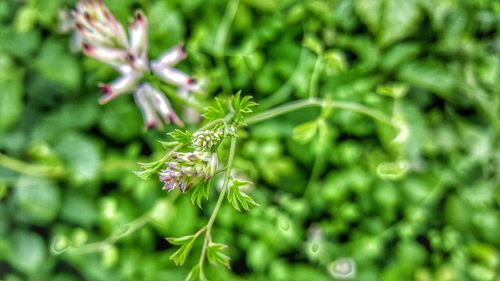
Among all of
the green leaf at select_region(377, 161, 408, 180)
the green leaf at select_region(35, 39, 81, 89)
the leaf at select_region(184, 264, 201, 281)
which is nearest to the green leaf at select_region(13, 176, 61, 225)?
the green leaf at select_region(35, 39, 81, 89)

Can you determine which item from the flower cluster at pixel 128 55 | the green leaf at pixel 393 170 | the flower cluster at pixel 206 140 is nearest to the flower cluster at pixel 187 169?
the flower cluster at pixel 206 140

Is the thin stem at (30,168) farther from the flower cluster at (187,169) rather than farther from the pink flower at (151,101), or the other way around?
the flower cluster at (187,169)

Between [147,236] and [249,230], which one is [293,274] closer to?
[249,230]

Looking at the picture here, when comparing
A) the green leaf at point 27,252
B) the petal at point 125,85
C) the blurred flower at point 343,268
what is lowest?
the blurred flower at point 343,268

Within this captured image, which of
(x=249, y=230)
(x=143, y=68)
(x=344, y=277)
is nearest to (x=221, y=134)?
(x=143, y=68)

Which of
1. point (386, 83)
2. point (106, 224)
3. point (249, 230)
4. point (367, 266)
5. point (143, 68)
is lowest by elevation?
point (367, 266)

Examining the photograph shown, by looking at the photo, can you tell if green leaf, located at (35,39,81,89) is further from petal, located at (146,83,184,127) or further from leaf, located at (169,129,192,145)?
leaf, located at (169,129,192,145)
